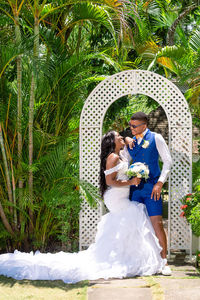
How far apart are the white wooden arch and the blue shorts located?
0.71 m

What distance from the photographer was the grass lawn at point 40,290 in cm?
424

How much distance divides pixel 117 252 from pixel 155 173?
3.71 feet

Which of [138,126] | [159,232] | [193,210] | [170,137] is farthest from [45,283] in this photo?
[170,137]

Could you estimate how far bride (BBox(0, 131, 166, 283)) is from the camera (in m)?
4.86

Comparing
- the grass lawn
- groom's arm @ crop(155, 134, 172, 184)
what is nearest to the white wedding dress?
the grass lawn

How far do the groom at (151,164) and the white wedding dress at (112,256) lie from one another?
113 mm

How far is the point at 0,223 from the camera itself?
232 inches

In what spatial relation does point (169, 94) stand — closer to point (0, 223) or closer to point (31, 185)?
point (31, 185)

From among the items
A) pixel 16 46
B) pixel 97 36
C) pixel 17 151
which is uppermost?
pixel 97 36

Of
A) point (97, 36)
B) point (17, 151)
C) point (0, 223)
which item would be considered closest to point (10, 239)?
point (0, 223)

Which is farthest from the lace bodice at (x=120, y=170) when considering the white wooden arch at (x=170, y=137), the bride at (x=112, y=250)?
the white wooden arch at (x=170, y=137)

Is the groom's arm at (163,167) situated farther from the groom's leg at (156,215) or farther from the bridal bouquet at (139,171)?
the bridal bouquet at (139,171)

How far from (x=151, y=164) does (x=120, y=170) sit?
0.44 metres

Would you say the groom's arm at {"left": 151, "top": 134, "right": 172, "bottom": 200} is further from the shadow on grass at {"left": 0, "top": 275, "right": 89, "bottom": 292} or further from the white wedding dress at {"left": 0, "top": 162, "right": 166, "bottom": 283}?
the shadow on grass at {"left": 0, "top": 275, "right": 89, "bottom": 292}
